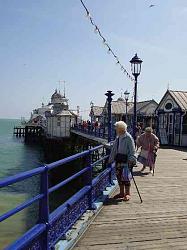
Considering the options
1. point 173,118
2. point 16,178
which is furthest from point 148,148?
point 173,118

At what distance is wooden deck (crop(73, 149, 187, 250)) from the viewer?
190 inches

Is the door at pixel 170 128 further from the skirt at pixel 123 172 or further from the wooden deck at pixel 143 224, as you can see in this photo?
the skirt at pixel 123 172

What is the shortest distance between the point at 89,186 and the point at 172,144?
19160mm

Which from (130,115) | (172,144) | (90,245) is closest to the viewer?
(90,245)

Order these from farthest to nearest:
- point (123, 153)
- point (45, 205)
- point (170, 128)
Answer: point (170, 128) → point (123, 153) → point (45, 205)

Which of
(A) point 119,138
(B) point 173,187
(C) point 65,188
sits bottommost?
(C) point 65,188

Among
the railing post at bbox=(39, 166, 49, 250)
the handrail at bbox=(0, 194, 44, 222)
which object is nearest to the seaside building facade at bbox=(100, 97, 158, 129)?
the railing post at bbox=(39, 166, 49, 250)

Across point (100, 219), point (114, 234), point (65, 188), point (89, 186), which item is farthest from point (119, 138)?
point (65, 188)

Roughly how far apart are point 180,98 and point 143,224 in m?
20.1

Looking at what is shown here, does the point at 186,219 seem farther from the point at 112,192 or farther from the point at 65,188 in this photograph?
the point at 65,188

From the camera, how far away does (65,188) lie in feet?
72.0

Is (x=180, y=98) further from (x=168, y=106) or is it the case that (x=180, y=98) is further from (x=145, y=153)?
(x=145, y=153)

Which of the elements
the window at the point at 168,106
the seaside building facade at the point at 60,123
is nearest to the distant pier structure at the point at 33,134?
the seaside building facade at the point at 60,123

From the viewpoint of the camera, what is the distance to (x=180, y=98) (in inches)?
979
